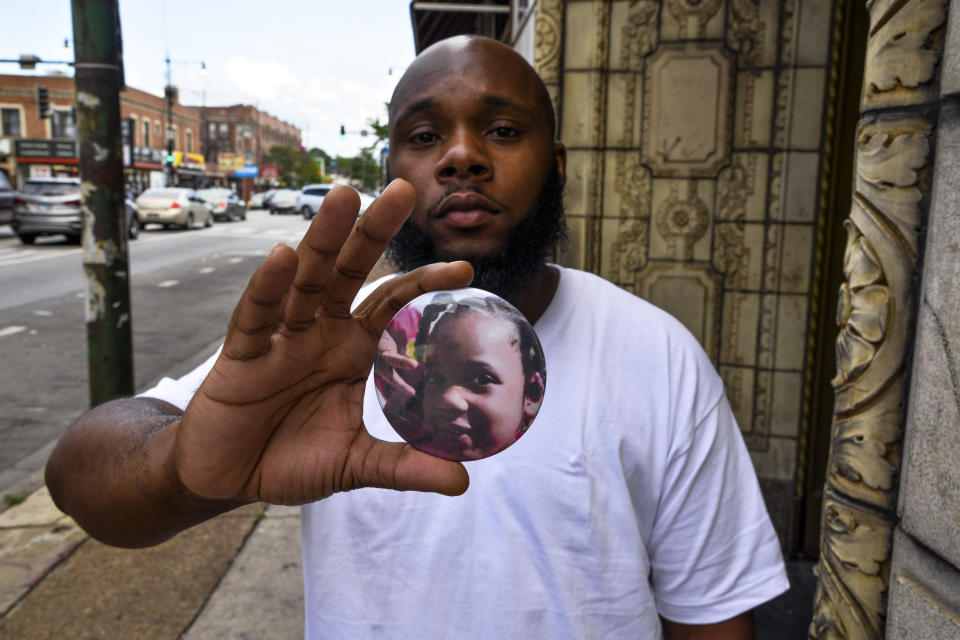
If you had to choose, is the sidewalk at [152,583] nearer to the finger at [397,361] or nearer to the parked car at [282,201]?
the finger at [397,361]

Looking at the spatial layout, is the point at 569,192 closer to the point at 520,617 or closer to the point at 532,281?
the point at 532,281

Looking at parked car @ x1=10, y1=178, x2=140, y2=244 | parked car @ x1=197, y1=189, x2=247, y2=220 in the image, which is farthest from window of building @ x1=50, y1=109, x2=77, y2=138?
parked car @ x1=10, y1=178, x2=140, y2=244

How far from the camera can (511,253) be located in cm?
158

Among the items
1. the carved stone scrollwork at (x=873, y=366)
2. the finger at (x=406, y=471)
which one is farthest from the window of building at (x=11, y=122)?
the carved stone scrollwork at (x=873, y=366)

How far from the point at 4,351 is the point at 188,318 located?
258 cm

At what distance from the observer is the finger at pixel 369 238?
1.01 metres

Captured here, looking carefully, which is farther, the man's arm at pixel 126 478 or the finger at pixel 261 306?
the man's arm at pixel 126 478

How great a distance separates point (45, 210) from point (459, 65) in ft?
64.0

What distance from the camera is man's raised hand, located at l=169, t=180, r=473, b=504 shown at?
100 centimetres

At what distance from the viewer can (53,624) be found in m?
3.11

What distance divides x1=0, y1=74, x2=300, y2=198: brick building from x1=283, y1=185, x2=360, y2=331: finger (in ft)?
133

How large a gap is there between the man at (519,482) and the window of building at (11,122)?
55373 mm

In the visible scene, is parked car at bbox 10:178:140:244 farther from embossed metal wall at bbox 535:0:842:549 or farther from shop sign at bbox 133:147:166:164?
shop sign at bbox 133:147:166:164

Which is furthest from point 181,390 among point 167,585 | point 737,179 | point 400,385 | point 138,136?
point 138,136
